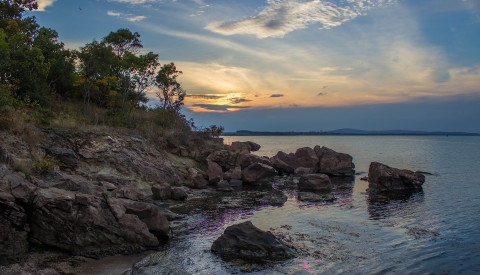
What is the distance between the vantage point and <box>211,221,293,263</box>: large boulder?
42.7 ft

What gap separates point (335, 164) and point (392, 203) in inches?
732

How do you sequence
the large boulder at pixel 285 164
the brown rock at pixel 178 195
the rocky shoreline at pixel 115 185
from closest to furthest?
the rocky shoreline at pixel 115 185 < the brown rock at pixel 178 195 < the large boulder at pixel 285 164

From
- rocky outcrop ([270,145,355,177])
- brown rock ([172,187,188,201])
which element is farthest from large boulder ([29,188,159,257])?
rocky outcrop ([270,145,355,177])

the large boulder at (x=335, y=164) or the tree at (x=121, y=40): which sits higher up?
the tree at (x=121, y=40)

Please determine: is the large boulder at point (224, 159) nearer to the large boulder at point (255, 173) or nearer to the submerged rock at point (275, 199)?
the large boulder at point (255, 173)

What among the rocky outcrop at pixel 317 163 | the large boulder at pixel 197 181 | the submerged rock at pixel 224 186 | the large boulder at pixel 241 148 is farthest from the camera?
the large boulder at pixel 241 148

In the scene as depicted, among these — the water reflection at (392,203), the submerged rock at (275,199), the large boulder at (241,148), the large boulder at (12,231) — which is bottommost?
the submerged rock at (275,199)

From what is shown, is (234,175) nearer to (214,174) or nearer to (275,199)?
(214,174)

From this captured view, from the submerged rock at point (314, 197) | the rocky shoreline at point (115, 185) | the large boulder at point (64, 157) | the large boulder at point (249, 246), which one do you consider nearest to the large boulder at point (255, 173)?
the rocky shoreline at point (115, 185)

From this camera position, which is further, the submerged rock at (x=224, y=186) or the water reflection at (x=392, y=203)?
the submerged rock at (x=224, y=186)

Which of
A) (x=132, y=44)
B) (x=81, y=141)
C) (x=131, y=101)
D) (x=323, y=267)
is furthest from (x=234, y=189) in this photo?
(x=132, y=44)

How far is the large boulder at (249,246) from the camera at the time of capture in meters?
13.0

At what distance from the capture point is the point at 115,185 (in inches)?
913

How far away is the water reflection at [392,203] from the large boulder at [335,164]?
41.6 feet
